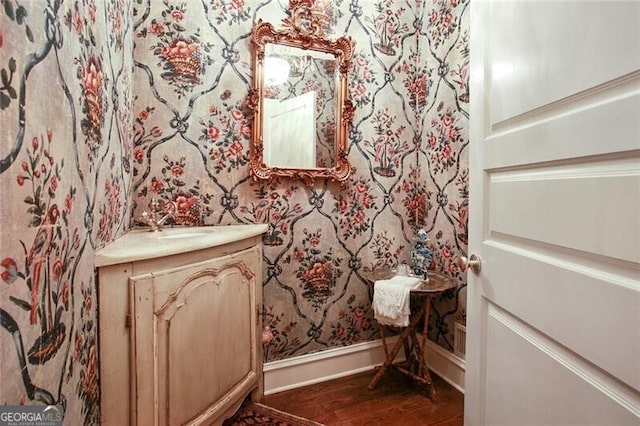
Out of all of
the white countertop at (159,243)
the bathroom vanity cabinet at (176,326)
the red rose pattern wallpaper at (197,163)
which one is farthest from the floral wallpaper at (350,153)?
the bathroom vanity cabinet at (176,326)

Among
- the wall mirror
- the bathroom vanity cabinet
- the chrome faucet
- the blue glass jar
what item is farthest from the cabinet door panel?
the blue glass jar

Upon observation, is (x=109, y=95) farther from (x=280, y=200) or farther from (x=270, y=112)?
(x=280, y=200)

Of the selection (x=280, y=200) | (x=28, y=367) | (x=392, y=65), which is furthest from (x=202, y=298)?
(x=392, y=65)

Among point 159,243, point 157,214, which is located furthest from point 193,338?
point 157,214

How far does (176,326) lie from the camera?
1.10 m

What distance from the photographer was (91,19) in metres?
0.90

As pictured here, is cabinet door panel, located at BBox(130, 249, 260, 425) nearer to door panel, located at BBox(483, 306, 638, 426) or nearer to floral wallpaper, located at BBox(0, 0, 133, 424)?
floral wallpaper, located at BBox(0, 0, 133, 424)

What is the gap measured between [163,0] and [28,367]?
5.61ft

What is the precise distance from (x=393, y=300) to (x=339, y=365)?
65cm

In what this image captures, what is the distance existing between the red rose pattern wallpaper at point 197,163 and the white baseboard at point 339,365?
0.19 ft

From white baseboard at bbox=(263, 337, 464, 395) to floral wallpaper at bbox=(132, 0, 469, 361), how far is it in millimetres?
51

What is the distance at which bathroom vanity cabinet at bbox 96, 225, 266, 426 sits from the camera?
0.95m

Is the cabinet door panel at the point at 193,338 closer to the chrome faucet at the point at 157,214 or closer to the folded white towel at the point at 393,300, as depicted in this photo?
the chrome faucet at the point at 157,214

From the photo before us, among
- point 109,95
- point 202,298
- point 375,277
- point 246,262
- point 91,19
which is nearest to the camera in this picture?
point 91,19
